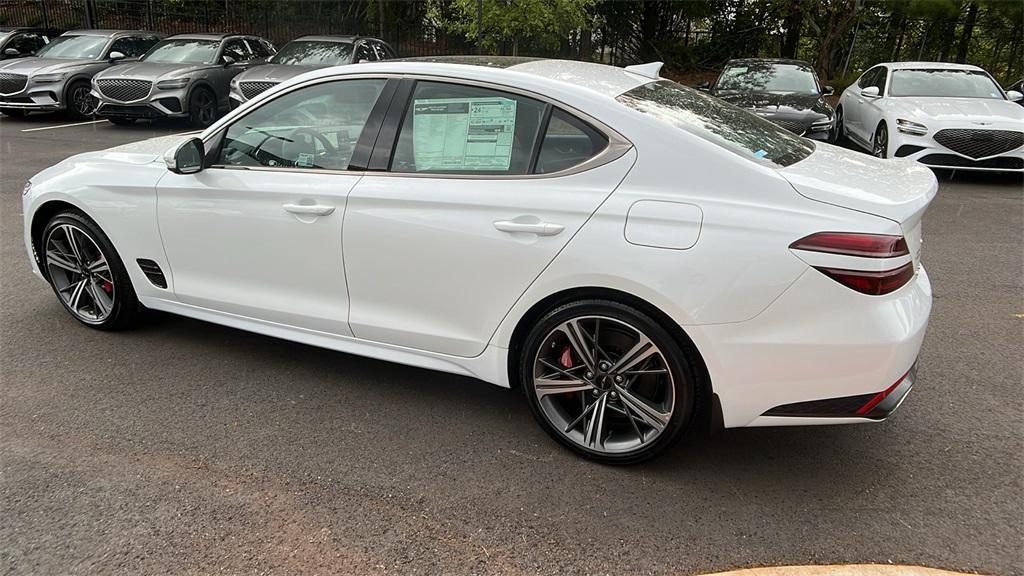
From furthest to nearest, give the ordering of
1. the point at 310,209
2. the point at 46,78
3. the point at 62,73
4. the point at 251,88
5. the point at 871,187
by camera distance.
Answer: the point at 62,73, the point at 46,78, the point at 251,88, the point at 310,209, the point at 871,187

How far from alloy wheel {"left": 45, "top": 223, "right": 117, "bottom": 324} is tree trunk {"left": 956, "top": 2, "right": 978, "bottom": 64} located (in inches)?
Answer: 847

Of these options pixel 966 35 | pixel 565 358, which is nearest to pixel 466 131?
pixel 565 358

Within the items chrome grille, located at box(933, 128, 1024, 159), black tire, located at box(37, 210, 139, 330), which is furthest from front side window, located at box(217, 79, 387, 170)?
chrome grille, located at box(933, 128, 1024, 159)

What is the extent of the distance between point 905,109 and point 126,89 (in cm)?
1221

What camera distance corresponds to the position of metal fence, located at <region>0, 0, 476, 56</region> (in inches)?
907

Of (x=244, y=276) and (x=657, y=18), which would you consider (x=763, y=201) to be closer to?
(x=244, y=276)

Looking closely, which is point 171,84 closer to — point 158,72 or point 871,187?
point 158,72

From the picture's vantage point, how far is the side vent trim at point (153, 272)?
13.1ft

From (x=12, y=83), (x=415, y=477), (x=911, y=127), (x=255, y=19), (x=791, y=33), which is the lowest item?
(x=415, y=477)

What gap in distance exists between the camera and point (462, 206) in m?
3.08

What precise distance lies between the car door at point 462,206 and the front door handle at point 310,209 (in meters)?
0.11

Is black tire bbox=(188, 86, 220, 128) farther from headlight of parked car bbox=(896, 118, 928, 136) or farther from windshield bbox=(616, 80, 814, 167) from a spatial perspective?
windshield bbox=(616, 80, 814, 167)

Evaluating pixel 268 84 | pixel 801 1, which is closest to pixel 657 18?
pixel 801 1

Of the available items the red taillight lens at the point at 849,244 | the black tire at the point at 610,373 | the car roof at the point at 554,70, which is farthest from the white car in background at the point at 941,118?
the black tire at the point at 610,373
